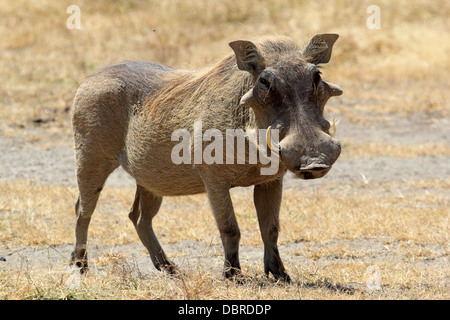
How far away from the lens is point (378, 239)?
6.34 metres

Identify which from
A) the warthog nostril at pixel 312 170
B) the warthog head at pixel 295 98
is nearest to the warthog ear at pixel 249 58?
the warthog head at pixel 295 98

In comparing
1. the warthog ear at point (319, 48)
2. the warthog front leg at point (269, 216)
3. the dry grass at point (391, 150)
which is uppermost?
the warthog ear at point (319, 48)

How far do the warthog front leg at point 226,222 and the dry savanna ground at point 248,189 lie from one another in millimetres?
268

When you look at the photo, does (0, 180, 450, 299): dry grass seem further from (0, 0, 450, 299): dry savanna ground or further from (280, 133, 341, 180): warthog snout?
(280, 133, 341, 180): warthog snout

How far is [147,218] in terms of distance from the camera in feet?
19.5

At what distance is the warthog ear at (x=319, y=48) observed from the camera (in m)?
4.59

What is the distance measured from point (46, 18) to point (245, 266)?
42.9ft

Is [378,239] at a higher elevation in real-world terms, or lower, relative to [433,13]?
lower

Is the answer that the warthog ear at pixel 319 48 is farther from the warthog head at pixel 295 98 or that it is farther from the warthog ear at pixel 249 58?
the warthog ear at pixel 249 58

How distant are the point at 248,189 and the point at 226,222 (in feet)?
12.0

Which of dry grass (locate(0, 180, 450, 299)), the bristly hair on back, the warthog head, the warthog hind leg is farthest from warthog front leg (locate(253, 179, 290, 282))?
the warthog hind leg

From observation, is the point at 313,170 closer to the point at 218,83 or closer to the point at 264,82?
the point at 264,82
